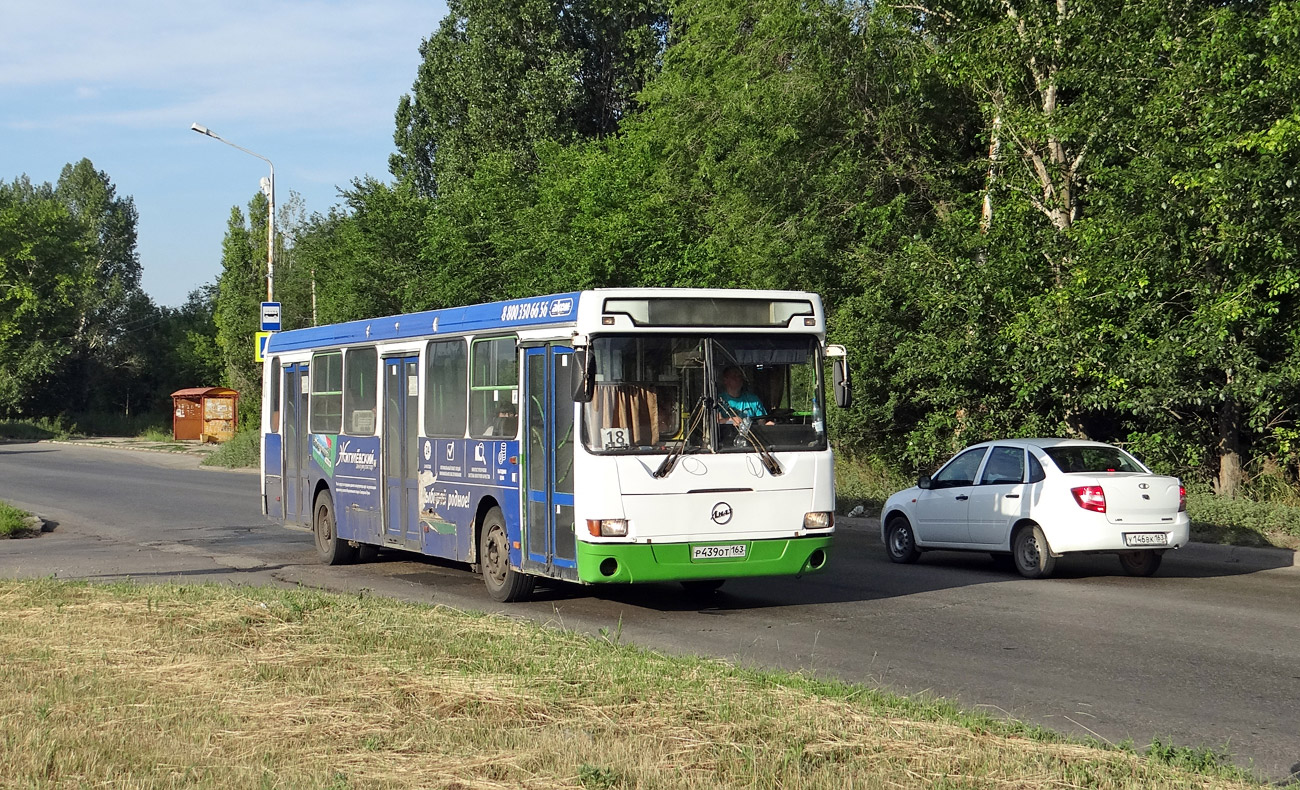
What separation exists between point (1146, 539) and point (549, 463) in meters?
6.82

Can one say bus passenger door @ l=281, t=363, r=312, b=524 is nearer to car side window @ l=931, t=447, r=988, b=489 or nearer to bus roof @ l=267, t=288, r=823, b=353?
bus roof @ l=267, t=288, r=823, b=353

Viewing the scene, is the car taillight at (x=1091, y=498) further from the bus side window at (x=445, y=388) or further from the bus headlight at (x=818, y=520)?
the bus side window at (x=445, y=388)

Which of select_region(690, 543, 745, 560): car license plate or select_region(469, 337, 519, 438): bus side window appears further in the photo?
select_region(469, 337, 519, 438): bus side window

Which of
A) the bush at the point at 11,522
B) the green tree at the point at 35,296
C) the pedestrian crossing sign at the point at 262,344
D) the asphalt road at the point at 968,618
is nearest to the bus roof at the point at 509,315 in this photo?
the pedestrian crossing sign at the point at 262,344

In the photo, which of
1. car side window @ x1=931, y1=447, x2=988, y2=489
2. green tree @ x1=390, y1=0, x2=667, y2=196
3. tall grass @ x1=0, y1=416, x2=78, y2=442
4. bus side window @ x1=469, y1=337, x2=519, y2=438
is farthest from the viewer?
tall grass @ x1=0, y1=416, x2=78, y2=442

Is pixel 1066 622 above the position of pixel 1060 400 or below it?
below

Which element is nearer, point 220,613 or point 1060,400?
point 220,613

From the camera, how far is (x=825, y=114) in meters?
28.1

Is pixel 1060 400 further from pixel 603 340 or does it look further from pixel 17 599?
pixel 17 599

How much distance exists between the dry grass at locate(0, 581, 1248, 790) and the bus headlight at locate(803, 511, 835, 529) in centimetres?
317

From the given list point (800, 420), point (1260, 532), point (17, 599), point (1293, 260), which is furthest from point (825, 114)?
point (17, 599)

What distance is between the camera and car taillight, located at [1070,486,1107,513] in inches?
582

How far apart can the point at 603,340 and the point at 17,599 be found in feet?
18.4

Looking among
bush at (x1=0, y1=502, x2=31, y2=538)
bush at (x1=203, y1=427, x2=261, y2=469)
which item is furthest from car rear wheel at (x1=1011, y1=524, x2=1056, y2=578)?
bush at (x1=203, y1=427, x2=261, y2=469)
